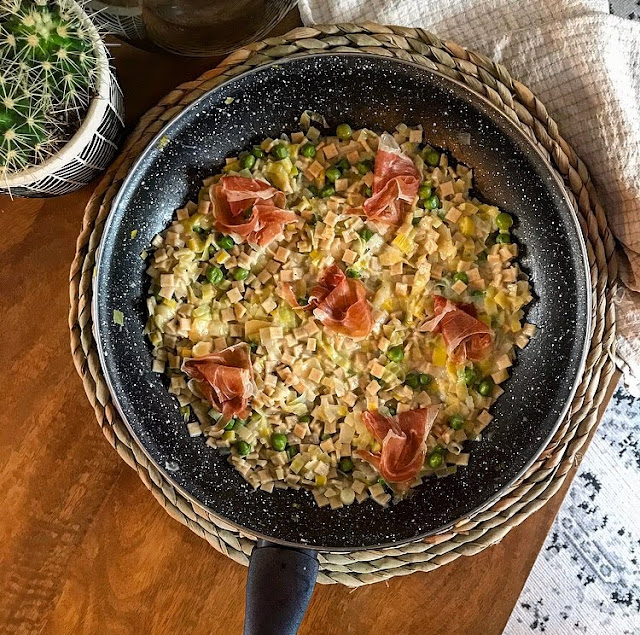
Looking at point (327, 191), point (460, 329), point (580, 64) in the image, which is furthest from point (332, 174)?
point (580, 64)

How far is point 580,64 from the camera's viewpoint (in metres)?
1.22

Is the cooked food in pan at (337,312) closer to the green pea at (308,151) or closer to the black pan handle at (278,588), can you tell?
the green pea at (308,151)

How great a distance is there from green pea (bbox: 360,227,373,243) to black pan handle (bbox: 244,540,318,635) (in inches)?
21.7

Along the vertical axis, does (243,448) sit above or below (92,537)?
above

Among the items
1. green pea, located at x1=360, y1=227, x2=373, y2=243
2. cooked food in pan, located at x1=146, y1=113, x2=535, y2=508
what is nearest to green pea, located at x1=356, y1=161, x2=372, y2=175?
cooked food in pan, located at x1=146, y1=113, x2=535, y2=508

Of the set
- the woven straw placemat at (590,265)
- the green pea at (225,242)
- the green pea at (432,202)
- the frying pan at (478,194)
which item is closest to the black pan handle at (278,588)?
the frying pan at (478,194)

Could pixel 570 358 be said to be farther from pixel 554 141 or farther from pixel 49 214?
pixel 49 214

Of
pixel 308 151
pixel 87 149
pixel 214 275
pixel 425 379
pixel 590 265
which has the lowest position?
pixel 425 379

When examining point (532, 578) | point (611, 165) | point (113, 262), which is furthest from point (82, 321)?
point (532, 578)

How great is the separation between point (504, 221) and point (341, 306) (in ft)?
1.09

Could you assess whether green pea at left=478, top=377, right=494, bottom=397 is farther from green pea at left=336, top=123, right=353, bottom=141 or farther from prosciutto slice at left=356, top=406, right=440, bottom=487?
green pea at left=336, top=123, right=353, bottom=141

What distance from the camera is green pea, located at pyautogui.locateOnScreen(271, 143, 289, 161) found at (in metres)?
1.27

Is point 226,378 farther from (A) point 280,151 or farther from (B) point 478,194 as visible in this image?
(B) point 478,194

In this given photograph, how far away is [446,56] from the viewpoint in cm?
121
